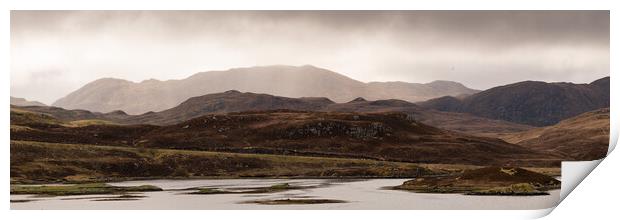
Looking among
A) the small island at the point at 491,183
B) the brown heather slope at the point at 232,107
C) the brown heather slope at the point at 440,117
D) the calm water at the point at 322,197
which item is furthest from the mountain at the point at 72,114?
the small island at the point at 491,183

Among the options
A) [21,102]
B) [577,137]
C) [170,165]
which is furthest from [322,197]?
[21,102]

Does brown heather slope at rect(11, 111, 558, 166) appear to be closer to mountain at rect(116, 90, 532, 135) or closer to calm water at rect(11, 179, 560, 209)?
mountain at rect(116, 90, 532, 135)

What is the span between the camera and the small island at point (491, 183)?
39.3 metres

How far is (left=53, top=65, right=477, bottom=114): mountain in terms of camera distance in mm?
39781

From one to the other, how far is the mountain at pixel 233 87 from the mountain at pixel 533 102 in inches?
68.6

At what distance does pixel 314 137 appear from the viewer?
44125 mm

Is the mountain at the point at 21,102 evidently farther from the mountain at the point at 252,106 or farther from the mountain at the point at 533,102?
the mountain at the point at 533,102

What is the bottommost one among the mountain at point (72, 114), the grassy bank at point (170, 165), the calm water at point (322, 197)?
the calm water at point (322, 197)

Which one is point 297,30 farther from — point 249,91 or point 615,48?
point 615,48

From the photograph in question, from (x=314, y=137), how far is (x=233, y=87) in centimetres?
593

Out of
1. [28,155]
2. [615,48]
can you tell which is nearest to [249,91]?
[28,155]

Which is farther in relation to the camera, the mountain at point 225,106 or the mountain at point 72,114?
the mountain at point 225,106

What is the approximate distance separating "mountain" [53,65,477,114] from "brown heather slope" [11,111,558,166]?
1283mm
